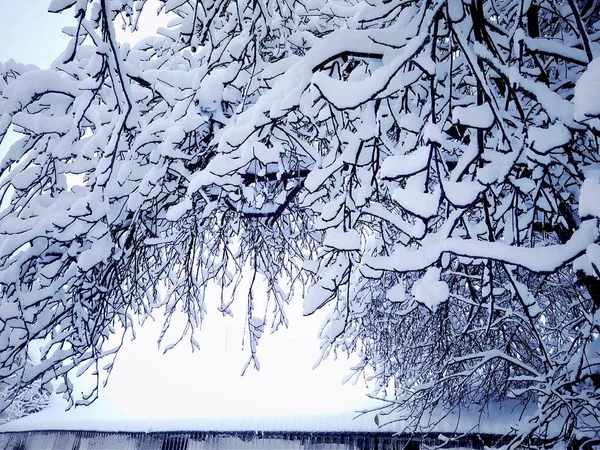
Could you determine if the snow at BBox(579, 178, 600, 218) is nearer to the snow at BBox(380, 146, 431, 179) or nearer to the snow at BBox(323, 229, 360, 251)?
the snow at BBox(380, 146, 431, 179)

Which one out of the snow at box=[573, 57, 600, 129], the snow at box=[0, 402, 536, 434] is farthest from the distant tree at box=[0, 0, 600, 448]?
the snow at box=[0, 402, 536, 434]

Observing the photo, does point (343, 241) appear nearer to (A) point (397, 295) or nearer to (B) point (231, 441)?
(A) point (397, 295)

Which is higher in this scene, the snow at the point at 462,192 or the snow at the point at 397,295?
the snow at the point at 462,192

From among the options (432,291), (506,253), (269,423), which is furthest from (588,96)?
(269,423)

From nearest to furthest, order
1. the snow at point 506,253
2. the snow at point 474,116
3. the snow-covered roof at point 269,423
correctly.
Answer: the snow at point 506,253 < the snow at point 474,116 < the snow-covered roof at point 269,423

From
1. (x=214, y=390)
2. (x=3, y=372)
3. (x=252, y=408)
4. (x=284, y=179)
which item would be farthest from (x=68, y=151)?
(x=214, y=390)

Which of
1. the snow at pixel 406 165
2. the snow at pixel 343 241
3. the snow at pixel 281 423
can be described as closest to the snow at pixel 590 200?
the snow at pixel 406 165

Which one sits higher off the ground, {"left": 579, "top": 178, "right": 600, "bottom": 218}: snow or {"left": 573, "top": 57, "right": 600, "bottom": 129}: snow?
{"left": 573, "top": 57, "right": 600, "bottom": 129}: snow

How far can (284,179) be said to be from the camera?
2873 millimetres

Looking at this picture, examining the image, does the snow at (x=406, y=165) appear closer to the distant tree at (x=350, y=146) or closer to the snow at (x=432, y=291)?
the distant tree at (x=350, y=146)

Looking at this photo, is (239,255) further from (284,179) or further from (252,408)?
(252,408)

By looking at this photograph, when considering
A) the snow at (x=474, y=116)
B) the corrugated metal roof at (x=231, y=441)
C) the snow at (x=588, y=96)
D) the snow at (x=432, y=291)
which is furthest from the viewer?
the corrugated metal roof at (x=231, y=441)

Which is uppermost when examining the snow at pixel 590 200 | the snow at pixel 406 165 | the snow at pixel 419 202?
the snow at pixel 406 165

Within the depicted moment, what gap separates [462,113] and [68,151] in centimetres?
206
